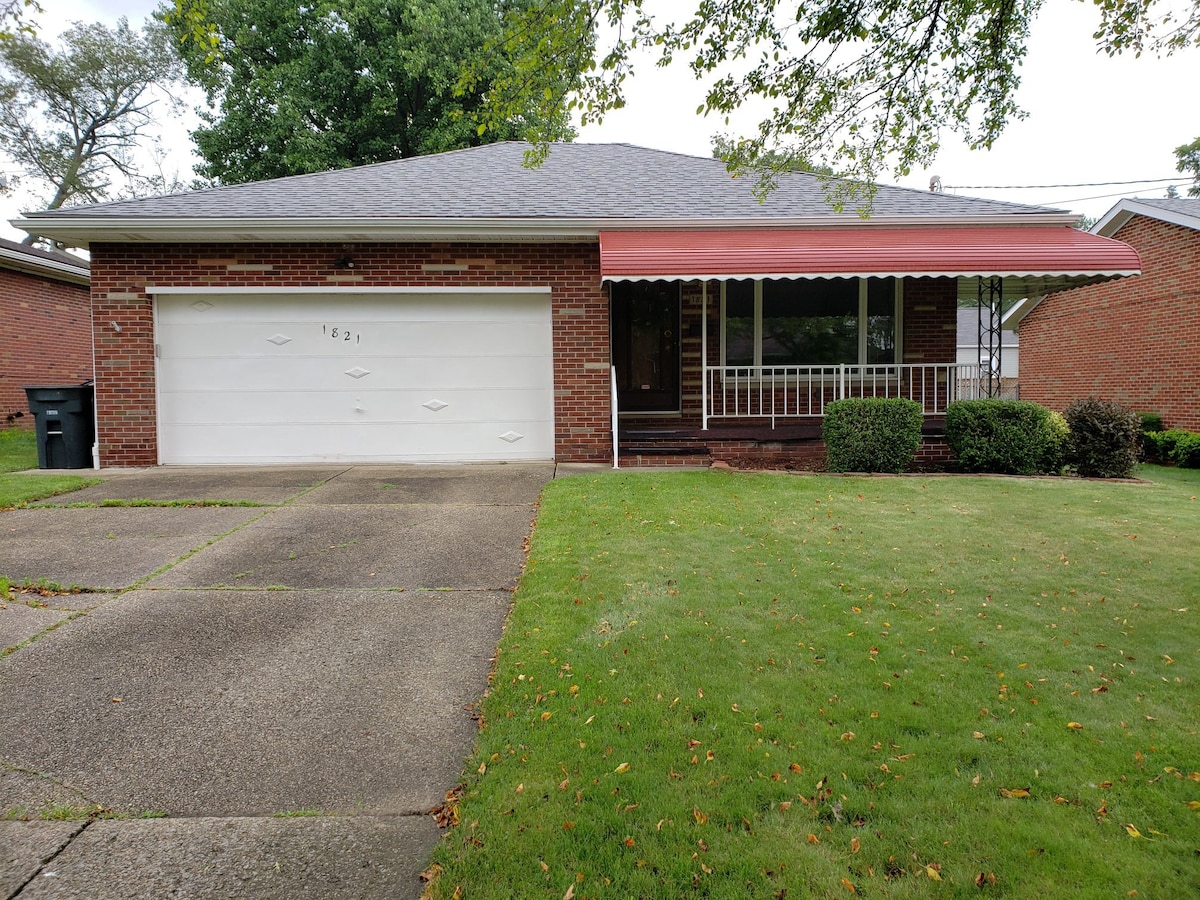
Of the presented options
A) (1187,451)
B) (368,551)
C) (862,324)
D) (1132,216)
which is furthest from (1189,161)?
(368,551)

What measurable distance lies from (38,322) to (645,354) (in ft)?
43.4

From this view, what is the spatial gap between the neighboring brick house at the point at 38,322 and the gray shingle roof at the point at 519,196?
7.31 metres

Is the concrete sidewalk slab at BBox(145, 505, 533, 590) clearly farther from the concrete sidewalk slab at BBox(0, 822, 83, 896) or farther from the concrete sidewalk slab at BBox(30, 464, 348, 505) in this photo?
the concrete sidewalk slab at BBox(0, 822, 83, 896)

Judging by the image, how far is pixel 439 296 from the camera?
962 cm

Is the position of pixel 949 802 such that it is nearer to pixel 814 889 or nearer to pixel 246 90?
pixel 814 889

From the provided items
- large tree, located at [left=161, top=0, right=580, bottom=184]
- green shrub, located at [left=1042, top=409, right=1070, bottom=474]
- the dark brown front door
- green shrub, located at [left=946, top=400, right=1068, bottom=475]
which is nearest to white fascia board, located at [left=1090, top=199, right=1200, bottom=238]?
green shrub, located at [left=1042, top=409, right=1070, bottom=474]

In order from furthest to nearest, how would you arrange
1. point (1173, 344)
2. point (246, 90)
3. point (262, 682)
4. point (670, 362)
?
point (246, 90) < point (1173, 344) < point (670, 362) < point (262, 682)

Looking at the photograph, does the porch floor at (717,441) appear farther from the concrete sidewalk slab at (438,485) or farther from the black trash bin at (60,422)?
the black trash bin at (60,422)

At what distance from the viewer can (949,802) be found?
94.9 inches

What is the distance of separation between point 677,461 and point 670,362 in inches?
82.4

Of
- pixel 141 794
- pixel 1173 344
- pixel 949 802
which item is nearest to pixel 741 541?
pixel 949 802

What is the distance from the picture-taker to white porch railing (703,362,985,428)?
10.5 meters

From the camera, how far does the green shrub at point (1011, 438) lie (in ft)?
28.9

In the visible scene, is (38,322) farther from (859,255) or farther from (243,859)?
(243,859)
